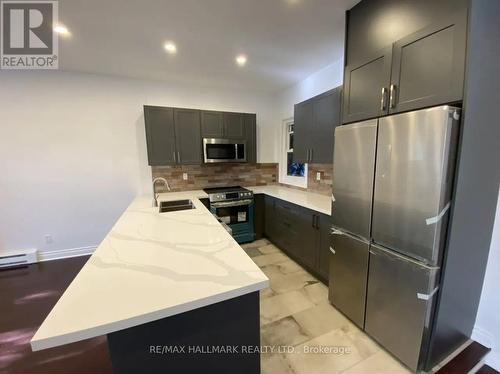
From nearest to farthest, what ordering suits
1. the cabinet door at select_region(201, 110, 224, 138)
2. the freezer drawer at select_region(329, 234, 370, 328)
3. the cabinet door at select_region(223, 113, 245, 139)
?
the freezer drawer at select_region(329, 234, 370, 328) → the cabinet door at select_region(201, 110, 224, 138) → the cabinet door at select_region(223, 113, 245, 139)

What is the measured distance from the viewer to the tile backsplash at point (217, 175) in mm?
3588

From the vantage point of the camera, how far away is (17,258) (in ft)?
9.80

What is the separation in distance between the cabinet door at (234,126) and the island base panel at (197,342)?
2.82 m

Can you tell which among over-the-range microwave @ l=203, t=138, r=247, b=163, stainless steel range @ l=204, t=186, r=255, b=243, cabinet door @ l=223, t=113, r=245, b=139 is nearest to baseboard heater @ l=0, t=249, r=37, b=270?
stainless steel range @ l=204, t=186, r=255, b=243

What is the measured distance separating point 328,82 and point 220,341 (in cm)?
307

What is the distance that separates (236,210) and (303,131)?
155 centimetres

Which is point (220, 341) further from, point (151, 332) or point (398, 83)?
point (398, 83)

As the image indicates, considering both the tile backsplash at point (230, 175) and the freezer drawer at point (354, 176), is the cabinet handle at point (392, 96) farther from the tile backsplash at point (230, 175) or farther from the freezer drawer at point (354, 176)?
the tile backsplash at point (230, 175)

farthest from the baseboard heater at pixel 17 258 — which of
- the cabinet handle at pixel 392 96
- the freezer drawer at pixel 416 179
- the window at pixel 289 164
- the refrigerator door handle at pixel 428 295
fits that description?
the cabinet handle at pixel 392 96

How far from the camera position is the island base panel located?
918 millimetres

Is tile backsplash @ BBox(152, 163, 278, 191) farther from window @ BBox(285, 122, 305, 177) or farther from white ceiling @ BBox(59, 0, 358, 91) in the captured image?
white ceiling @ BBox(59, 0, 358, 91)

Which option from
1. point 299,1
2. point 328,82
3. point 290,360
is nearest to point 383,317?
point 290,360

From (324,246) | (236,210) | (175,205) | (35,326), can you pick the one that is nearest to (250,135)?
(236,210)

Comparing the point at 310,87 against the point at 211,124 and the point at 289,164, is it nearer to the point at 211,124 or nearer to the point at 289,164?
the point at 289,164
